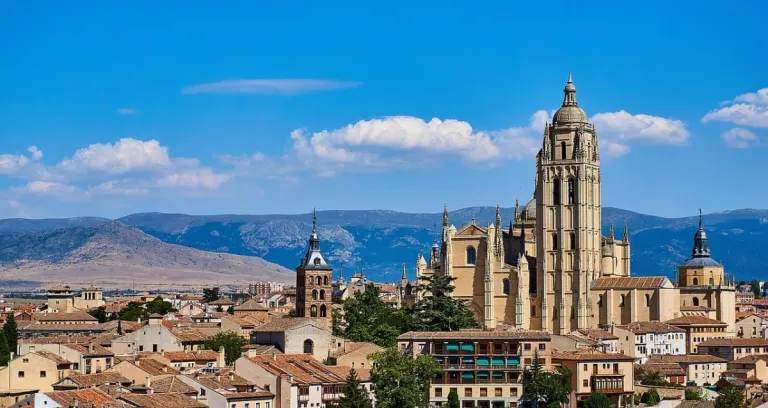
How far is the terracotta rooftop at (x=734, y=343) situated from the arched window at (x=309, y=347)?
35578mm

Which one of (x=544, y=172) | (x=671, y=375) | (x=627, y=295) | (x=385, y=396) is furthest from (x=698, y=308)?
(x=385, y=396)

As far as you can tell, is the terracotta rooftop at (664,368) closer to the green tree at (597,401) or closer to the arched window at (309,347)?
the green tree at (597,401)

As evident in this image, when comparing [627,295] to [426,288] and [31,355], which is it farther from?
[31,355]

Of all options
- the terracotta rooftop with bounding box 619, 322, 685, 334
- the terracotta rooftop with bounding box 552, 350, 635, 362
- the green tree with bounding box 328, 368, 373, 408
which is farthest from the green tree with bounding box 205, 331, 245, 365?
the terracotta rooftop with bounding box 619, 322, 685, 334

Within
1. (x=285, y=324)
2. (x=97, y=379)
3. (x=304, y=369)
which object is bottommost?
(x=97, y=379)

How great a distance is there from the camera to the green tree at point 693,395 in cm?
9209

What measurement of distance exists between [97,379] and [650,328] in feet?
173

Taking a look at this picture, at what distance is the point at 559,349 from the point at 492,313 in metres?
31.1

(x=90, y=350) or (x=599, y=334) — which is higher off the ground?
(x=599, y=334)

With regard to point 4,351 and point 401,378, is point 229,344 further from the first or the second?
point 401,378

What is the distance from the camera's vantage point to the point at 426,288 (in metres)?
125

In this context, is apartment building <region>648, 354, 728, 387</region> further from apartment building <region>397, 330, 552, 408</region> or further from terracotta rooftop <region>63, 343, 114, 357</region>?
terracotta rooftop <region>63, 343, 114, 357</region>

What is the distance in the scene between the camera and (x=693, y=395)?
307ft

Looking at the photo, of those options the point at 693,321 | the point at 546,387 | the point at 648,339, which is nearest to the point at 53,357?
the point at 546,387
